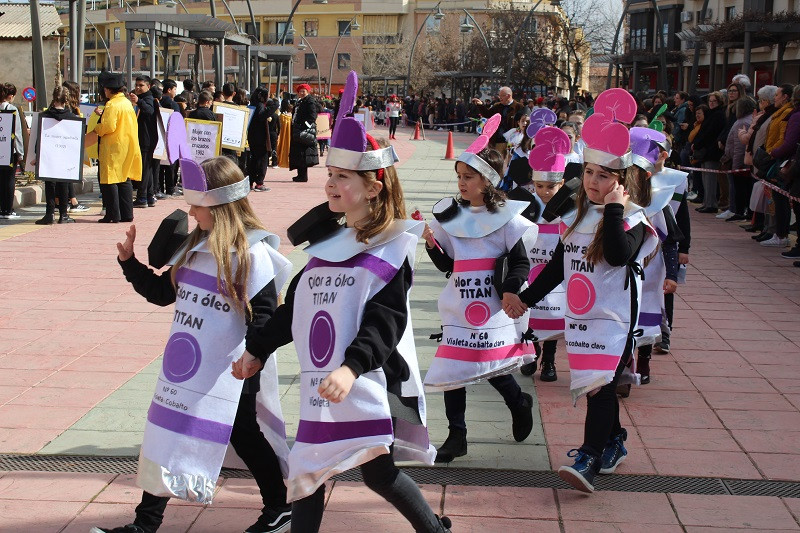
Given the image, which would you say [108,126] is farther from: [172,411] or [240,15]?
[240,15]

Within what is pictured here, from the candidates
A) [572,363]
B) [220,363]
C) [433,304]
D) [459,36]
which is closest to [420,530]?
[220,363]

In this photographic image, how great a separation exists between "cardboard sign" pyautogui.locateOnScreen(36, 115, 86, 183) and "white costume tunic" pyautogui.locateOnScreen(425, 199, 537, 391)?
29.4 feet

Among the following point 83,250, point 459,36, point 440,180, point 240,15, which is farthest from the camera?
point 240,15

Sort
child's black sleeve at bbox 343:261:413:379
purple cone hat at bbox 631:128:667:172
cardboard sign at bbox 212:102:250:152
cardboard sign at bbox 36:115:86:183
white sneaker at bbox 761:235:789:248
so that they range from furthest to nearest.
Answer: cardboard sign at bbox 212:102:250:152 < cardboard sign at bbox 36:115:86:183 < white sneaker at bbox 761:235:789:248 < purple cone hat at bbox 631:128:667:172 < child's black sleeve at bbox 343:261:413:379

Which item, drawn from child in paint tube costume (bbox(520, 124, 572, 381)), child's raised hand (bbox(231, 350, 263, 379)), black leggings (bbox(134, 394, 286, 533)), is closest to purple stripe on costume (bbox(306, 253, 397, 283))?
child's raised hand (bbox(231, 350, 263, 379))

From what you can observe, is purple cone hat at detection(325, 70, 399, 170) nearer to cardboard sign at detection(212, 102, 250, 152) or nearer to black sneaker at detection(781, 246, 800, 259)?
Result: black sneaker at detection(781, 246, 800, 259)

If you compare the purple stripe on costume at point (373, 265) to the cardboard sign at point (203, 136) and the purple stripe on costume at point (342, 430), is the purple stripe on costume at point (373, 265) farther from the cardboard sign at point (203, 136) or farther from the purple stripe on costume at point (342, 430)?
the cardboard sign at point (203, 136)

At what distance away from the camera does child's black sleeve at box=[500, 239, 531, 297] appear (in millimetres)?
4957

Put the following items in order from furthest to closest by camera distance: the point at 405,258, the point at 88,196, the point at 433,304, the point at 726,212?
the point at 88,196, the point at 726,212, the point at 433,304, the point at 405,258

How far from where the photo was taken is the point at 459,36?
270ft

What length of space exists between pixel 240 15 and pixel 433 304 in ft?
307

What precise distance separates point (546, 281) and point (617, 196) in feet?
1.71

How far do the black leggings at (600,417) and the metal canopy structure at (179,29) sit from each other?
1480 cm

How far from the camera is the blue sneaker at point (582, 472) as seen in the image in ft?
14.6
